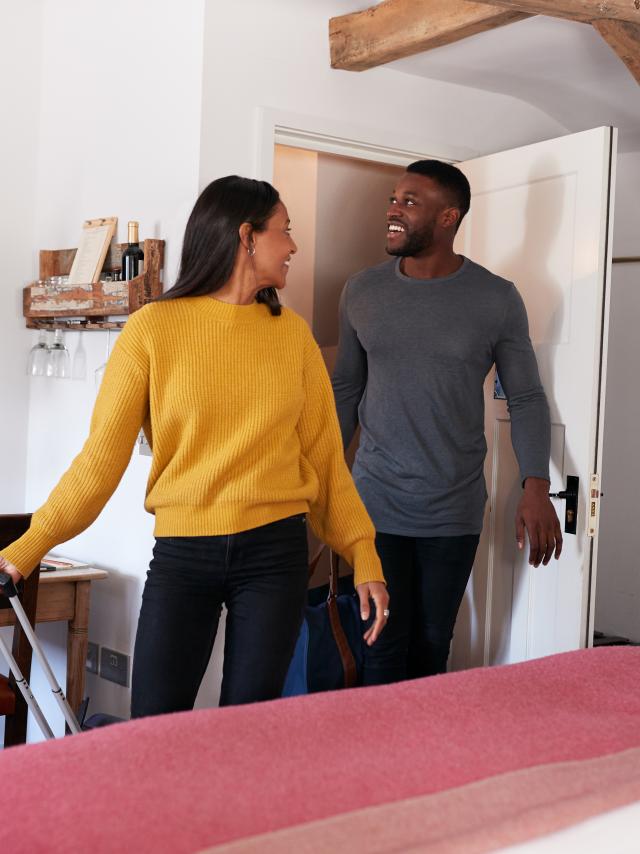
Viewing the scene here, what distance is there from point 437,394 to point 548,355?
0.51 m

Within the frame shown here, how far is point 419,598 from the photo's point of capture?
313 cm

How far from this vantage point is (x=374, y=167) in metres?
4.22

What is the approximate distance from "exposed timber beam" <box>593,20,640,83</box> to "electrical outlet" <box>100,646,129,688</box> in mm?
2291

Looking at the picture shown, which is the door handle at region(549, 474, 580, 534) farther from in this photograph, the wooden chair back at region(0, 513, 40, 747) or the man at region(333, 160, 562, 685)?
the wooden chair back at region(0, 513, 40, 747)

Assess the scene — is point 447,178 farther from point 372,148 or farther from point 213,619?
A: point 213,619

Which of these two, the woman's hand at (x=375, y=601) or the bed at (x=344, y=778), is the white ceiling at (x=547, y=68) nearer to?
the woman's hand at (x=375, y=601)

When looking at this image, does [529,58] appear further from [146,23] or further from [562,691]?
[562,691]

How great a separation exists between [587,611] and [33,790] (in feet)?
7.98

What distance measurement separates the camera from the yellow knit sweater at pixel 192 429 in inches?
81.7

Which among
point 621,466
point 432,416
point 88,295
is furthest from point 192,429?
point 621,466

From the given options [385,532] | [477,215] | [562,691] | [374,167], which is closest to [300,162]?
[374,167]

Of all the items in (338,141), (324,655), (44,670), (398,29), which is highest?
(398,29)

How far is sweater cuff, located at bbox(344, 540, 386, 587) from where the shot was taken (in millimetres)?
2262

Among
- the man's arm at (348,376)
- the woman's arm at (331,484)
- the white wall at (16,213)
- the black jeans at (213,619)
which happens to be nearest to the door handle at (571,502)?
the man's arm at (348,376)
